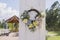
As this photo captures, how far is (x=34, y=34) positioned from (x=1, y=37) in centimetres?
41

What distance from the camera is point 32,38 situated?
1.84 meters

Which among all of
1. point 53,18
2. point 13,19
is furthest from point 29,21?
point 53,18

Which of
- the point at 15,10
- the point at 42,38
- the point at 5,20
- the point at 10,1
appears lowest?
the point at 42,38

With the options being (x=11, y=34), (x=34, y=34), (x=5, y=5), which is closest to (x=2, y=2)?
(x=5, y=5)

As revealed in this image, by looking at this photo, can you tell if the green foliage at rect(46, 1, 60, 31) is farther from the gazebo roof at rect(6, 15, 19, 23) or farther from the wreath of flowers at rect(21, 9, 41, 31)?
the gazebo roof at rect(6, 15, 19, 23)

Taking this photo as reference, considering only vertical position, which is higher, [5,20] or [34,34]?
[5,20]

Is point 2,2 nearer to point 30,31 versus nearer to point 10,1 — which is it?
point 10,1

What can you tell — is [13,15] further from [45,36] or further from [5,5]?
[45,36]

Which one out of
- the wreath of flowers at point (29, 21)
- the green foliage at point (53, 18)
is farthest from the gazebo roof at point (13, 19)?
the green foliage at point (53, 18)

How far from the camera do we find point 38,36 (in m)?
1.84

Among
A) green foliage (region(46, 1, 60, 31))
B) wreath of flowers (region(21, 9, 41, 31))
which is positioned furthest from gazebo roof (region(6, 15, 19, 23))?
green foliage (region(46, 1, 60, 31))

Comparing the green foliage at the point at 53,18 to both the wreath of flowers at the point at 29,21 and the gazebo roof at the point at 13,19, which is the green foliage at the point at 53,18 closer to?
the wreath of flowers at the point at 29,21

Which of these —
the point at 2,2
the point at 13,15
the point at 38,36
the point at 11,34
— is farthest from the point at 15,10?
the point at 38,36

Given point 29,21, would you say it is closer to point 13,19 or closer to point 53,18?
point 13,19
